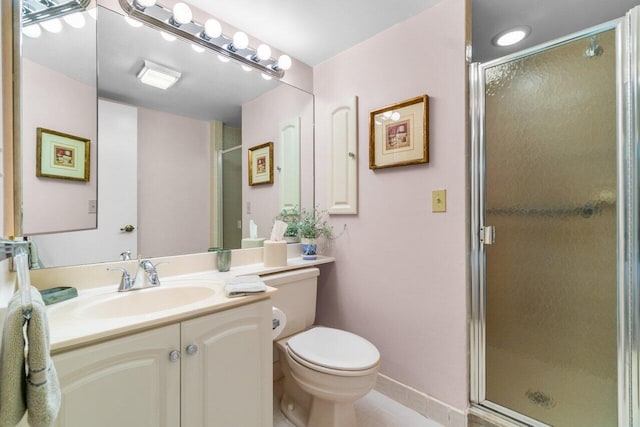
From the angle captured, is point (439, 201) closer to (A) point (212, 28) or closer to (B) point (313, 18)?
(B) point (313, 18)

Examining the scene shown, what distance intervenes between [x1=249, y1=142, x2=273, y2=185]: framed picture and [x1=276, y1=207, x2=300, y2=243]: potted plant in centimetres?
24

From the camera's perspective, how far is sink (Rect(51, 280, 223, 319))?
97 cm

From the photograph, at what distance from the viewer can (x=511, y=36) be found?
171 cm

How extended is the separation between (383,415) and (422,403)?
0.22 m

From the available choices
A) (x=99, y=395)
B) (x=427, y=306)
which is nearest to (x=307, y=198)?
(x=427, y=306)

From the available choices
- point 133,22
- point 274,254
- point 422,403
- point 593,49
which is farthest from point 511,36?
point 422,403

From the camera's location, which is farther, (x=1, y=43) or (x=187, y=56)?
(x=187, y=56)

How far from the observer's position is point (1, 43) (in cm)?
81

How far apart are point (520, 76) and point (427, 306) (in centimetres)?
121

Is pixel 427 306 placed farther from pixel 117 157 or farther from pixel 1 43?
pixel 1 43

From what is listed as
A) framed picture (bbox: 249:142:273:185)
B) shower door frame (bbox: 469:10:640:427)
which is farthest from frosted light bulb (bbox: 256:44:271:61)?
shower door frame (bbox: 469:10:640:427)

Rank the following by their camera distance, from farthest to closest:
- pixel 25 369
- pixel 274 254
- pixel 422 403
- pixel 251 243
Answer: pixel 251 243
pixel 274 254
pixel 422 403
pixel 25 369

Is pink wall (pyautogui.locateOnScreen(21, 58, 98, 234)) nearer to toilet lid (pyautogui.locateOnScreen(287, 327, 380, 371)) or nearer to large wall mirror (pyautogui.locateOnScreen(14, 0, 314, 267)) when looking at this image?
large wall mirror (pyautogui.locateOnScreen(14, 0, 314, 267))

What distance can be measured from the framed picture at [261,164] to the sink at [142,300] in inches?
30.9
